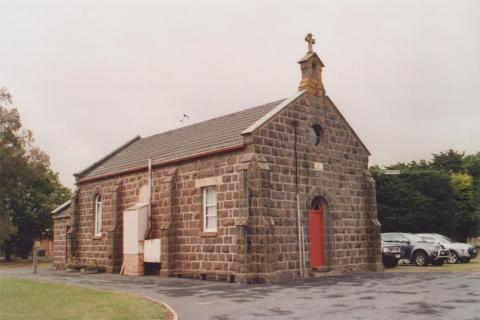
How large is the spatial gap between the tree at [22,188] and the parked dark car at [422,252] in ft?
93.3

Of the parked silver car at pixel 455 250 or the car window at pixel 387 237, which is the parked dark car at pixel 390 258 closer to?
the car window at pixel 387 237

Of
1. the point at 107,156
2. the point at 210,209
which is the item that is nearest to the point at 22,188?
the point at 107,156

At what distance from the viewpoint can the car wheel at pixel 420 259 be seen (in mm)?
26359

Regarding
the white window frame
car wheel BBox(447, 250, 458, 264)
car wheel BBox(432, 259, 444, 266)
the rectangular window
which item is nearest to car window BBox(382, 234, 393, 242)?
car wheel BBox(432, 259, 444, 266)

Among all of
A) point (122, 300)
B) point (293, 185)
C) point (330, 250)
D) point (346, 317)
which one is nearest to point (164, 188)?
point (293, 185)

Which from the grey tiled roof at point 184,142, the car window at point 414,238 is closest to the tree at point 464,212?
the car window at point 414,238

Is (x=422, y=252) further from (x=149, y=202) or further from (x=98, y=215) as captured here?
(x=98, y=215)

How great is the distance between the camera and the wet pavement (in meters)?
10.9

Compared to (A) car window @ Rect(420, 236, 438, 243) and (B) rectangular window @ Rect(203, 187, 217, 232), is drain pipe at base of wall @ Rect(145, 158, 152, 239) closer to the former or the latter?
(B) rectangular window @ Rect(203, 187, 217, 232)

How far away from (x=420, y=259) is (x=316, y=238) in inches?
358

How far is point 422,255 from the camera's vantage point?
2653 cm

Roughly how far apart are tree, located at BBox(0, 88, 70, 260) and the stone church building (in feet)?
55.2

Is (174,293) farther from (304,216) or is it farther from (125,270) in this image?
(125,270)

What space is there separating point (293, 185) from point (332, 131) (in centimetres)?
384
